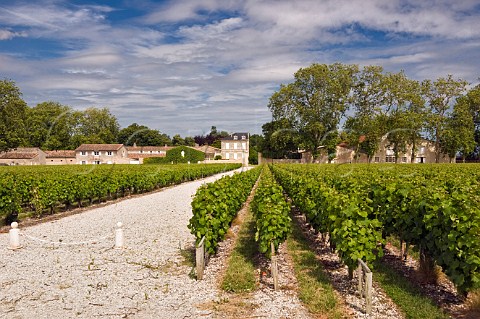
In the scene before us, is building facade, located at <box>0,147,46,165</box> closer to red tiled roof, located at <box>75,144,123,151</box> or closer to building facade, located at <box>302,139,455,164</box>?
red tiled roof, located at <box>75,144,123,151</box>

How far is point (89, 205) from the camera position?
1900cm

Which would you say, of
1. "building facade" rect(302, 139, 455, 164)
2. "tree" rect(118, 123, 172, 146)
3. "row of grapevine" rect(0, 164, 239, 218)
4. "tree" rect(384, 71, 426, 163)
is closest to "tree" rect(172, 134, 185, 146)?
"tree" rect(118, 123, 172, 146)

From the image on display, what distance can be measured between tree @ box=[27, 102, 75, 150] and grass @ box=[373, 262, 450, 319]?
86982 millimetres

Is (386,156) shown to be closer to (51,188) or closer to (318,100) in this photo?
(318,100)

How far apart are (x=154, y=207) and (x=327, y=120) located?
155ft

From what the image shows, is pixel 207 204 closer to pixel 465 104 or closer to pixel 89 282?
pixel 89 282

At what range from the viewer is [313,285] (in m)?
7.02

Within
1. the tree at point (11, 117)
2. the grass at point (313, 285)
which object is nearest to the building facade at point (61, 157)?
the tree at point (11, 117)

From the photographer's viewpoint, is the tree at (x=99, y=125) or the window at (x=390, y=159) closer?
the window at (x=390, y=159)

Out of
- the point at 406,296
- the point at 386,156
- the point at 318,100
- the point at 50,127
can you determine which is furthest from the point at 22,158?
the point at 406,296

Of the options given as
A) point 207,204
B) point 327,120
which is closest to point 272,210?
point 207,204

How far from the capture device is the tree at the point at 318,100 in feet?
198

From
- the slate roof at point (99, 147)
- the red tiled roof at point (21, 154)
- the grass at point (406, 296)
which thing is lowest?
the grass at point (406, 296)

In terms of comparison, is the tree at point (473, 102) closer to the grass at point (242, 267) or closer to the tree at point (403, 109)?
the tree at point (403, 109)
